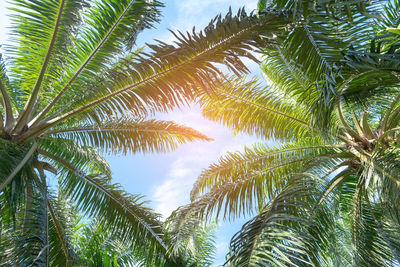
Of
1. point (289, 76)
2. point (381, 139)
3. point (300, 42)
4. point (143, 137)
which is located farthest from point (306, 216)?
point (143, 137)

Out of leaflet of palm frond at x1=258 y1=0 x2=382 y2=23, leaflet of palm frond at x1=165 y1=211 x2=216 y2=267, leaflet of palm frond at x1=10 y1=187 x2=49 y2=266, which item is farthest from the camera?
leaflet of palm frond at x1=165 y1=211 x2=216 y2=267

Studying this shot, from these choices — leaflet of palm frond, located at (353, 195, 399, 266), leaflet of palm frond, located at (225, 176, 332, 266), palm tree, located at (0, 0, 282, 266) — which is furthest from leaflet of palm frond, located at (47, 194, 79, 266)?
leaflet of palm frond, located at (353, 195, 399, 266)

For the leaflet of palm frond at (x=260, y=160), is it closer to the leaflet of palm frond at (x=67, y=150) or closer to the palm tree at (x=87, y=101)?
the palm tree at (x=87, y=101)

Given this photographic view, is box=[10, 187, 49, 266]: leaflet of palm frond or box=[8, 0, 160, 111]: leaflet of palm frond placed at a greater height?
box=[8, 0, 160, 111]: leaflet of palm frond

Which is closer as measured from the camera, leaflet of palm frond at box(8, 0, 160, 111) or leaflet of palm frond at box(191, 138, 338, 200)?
leaflet of palm frond at box(8, 0, 160, 111)

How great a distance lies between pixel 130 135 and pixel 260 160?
2496 mm

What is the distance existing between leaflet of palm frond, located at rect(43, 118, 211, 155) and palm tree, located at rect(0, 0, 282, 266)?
2 centimetres

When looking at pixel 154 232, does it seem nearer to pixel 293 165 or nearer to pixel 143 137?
pixel 143 137

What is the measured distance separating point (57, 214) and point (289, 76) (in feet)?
15.8

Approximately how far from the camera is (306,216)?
4801 mm

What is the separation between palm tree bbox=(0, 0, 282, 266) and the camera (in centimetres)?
403

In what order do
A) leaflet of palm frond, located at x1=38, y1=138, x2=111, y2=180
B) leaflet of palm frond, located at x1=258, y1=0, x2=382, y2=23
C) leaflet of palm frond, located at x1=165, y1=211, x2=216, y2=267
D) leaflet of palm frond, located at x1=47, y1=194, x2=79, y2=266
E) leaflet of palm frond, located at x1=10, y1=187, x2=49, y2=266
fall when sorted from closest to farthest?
1. leaflet of palm frond, located at x1=258, y1=0, x2=382, y2=23
2. leaflet of palm frond, located at x1=10, y1=187, x2=49, y2=266
3. leaflet of palm frond, located at x1=165, y1=211, x2=216, y2=267
4. leaflet of palm frond, located at x1=47, y1=194, x2=79, y2=266
5. leaflet of palm frond, located at x1=38, y1=138, x2=111, y2=180

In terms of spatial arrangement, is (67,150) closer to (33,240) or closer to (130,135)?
(130,135)

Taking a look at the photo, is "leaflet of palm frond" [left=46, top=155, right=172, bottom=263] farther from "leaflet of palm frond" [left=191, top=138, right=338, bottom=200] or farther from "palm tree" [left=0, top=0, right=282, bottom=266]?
"leaflet of palm frond" [left=191, top=138, right=338, bottom=200]
